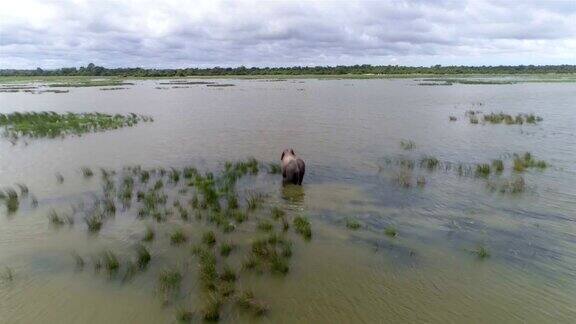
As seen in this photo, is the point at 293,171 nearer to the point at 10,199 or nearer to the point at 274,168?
the point at 274,168

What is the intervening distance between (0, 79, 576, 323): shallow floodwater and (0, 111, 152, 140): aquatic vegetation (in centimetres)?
205

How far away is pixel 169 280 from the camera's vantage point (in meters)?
7.83

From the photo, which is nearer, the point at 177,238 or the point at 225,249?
the point at 225,249

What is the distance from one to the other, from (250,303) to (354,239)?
12.0 ft

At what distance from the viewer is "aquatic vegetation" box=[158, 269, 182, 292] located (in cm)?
771

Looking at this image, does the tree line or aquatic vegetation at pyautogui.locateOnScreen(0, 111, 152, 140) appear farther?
the tree line

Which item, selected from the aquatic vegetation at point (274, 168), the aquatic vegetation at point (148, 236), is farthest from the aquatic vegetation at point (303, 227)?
the aquatic vegetation at point (274, 168)

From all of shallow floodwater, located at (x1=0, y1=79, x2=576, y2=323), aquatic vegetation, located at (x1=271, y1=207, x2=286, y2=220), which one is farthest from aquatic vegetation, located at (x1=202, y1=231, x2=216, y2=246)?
aquatic vegetation, located at (x1=271, y1=207, x2=286, y2=220)

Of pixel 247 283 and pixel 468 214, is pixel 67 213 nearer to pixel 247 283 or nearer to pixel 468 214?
pixel 247 283

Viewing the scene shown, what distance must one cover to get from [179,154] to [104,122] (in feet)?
37.4

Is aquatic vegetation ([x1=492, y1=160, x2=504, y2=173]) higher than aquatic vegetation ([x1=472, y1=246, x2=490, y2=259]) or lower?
higher

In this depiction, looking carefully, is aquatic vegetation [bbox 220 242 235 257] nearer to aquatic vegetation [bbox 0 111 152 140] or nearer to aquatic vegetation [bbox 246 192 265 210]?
aquatic vegetation [bbox 246 192 265 210]

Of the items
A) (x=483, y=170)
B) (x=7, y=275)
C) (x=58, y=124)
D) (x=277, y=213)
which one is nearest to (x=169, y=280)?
(x=7, y=275)

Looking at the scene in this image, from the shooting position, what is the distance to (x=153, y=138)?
2345 cm
